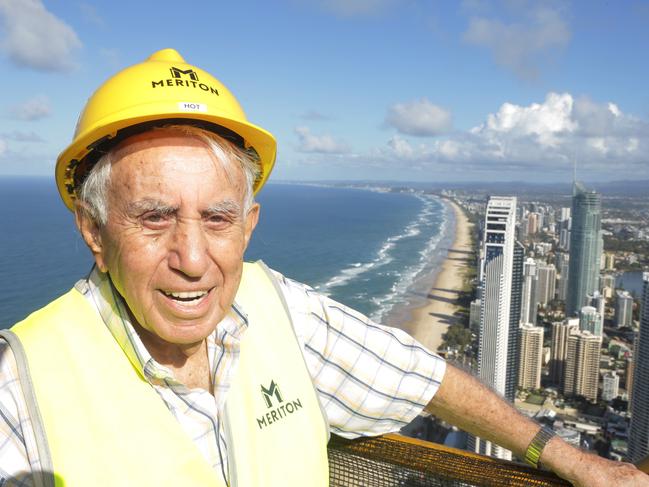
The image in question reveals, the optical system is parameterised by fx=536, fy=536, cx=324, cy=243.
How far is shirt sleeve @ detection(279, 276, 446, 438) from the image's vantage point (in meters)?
1.38

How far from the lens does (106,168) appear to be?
107 centimetres

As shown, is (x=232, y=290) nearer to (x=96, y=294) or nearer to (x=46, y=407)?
(x=96, y=294)

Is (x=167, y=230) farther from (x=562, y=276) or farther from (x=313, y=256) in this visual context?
(x=562, y=276)

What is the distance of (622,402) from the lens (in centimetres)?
2303

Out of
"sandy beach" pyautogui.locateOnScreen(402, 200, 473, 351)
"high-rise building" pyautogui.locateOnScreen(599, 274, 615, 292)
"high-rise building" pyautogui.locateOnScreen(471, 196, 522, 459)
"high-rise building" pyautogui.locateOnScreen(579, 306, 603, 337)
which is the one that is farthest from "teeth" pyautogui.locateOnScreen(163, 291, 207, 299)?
"high-rise building" pyautogui.locateOnScreen(599, 274, 615, 292)

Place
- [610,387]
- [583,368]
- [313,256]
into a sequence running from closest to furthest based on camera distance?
[610,387], [583,368], [313,256]

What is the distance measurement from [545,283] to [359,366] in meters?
43.8

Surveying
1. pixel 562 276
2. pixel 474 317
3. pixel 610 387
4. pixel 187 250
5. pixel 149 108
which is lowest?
pixel 610 387

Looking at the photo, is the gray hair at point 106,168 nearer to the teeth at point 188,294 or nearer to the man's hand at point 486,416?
the teeth at point 188,294

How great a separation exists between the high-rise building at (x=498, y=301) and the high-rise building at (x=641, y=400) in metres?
4.55

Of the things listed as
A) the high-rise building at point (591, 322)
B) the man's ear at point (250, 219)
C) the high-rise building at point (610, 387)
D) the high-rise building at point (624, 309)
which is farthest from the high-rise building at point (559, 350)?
the man's ear at point (250, 219)

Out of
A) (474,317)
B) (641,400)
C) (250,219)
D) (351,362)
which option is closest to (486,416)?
(351,362)

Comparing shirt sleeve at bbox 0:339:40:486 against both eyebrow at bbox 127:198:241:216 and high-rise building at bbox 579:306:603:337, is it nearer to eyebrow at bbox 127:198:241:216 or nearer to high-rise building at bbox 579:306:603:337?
eyebrow at bbox 127:198:241:216

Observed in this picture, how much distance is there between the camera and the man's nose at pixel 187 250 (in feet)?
3.49
